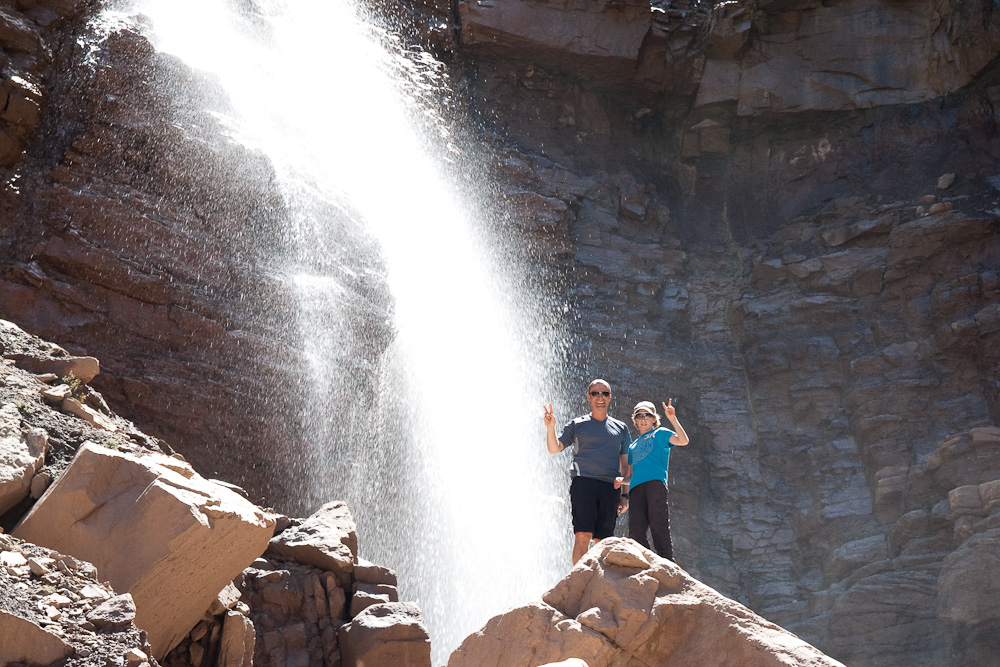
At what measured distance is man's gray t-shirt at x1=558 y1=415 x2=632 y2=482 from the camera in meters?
7.08

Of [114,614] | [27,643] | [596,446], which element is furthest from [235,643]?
[596,446]

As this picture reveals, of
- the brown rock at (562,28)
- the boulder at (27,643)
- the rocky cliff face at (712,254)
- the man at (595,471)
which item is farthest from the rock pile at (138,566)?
the brown rock at (562,28)

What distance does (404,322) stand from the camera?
47.3 ft

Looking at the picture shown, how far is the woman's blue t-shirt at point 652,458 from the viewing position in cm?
695

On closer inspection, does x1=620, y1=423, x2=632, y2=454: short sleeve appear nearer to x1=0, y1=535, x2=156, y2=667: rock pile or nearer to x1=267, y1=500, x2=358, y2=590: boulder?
x1=267, y1=500, x2=358, y2=590: boulder

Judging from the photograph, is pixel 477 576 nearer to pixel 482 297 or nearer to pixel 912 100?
pixel 482 297

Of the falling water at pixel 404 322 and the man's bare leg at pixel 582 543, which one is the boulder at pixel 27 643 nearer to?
the man's bare leg at pixel 582 543

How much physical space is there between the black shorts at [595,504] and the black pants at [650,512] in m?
0.18

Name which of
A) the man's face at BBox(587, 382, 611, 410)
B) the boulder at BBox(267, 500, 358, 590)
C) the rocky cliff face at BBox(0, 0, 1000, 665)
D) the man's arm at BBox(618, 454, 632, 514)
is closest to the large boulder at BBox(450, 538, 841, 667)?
the man's arm at BBox(618, 454, 632, 514)

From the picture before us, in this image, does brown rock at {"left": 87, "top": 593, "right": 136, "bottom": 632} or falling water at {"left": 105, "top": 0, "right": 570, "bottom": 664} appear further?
falling water at {"left": 105, "top": 0, "right": 570, "bottom": 664}

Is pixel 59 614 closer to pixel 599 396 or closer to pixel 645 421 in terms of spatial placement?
pixel 599 396

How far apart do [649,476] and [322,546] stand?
298 centimetres

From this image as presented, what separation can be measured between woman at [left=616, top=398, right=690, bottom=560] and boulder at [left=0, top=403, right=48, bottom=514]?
4.20 m

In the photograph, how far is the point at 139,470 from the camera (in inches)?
209
